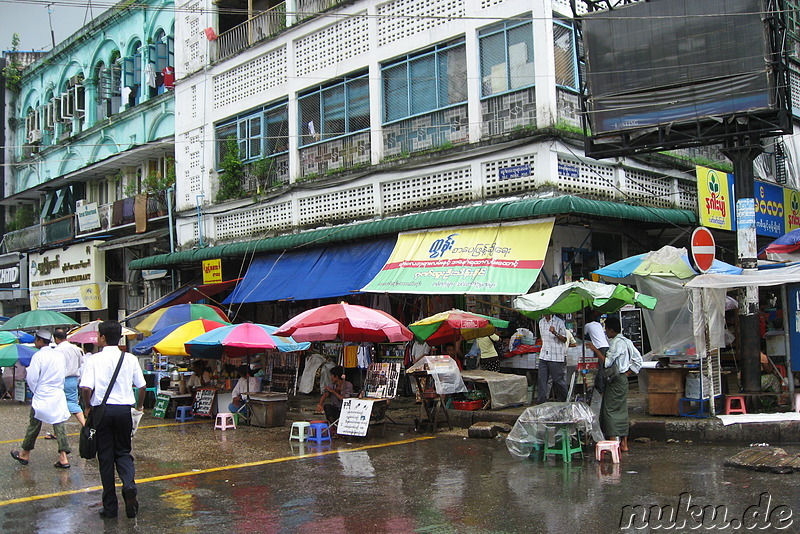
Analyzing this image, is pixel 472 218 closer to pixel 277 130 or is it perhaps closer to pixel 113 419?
pixel 277 130

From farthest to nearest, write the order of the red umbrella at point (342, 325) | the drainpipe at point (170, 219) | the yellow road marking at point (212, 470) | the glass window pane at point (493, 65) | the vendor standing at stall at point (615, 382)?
the drainpipe at point (170, 219) → the glass window pane at point (493, 65) → the red umbrella at point (342, 325) → the vendor standing at stall at point (615, 382) → the yellow road marking at point (212, 470)

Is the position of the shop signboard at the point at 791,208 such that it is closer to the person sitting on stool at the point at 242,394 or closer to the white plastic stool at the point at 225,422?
the person sitting on stool at the point at 242,394

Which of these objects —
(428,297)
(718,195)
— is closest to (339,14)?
(428,297)

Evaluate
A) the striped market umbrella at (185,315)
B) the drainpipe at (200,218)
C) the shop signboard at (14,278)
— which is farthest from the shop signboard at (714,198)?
the shop signboard at (14,278)

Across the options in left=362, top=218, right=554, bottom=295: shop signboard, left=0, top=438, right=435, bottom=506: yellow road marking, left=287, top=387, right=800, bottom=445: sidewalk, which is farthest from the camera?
left=362, top=218, right=554, bottom=295: shop signboard

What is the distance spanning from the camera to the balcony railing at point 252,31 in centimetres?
2033

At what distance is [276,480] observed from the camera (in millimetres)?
8789

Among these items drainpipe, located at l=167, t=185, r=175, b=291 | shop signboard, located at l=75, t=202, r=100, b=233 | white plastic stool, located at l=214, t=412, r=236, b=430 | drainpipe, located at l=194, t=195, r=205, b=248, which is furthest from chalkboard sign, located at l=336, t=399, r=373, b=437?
shop signboard, located at l=75, t=202, r=100, b=233

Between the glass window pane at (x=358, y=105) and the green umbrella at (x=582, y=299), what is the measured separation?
811cm

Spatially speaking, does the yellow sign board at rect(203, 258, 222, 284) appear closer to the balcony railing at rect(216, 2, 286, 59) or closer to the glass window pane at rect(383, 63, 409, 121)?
the balcony railing at rect(216, 2, 286, 59)

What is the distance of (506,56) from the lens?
14945mm

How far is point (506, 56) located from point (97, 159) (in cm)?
1879

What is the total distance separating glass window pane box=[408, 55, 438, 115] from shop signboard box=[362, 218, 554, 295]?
2.83m

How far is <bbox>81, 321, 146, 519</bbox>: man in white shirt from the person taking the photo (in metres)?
6.95
